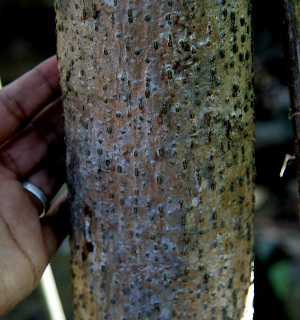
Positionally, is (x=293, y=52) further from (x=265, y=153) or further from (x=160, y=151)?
(x=265, y=153)

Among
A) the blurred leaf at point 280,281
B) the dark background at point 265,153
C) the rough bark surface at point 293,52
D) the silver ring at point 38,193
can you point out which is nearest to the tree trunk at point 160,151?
the rough bark surface at point 293,52

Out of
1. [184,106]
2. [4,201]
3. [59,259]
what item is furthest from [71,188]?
[59,259]

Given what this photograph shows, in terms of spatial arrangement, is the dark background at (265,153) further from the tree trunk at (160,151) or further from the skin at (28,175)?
the tree trunk at (160,151)

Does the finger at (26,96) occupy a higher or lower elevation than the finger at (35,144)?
higher

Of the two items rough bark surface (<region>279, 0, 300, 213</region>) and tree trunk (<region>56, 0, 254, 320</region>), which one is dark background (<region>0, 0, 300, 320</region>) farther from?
tree trunk (<region>56, 0, 254, 320</region>)

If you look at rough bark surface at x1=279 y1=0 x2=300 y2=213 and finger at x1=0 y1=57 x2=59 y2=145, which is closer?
rough bark surface at x1=279 y1=0 x2=300 y2=213

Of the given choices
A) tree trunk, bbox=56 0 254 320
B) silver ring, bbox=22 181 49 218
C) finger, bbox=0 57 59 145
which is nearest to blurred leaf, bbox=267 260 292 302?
tree trunk, bbox=56 0 254 320

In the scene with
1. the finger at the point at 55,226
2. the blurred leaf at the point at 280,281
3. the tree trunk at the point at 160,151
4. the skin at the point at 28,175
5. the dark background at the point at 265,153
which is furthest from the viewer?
the blurred leaf at the point at 280,281
